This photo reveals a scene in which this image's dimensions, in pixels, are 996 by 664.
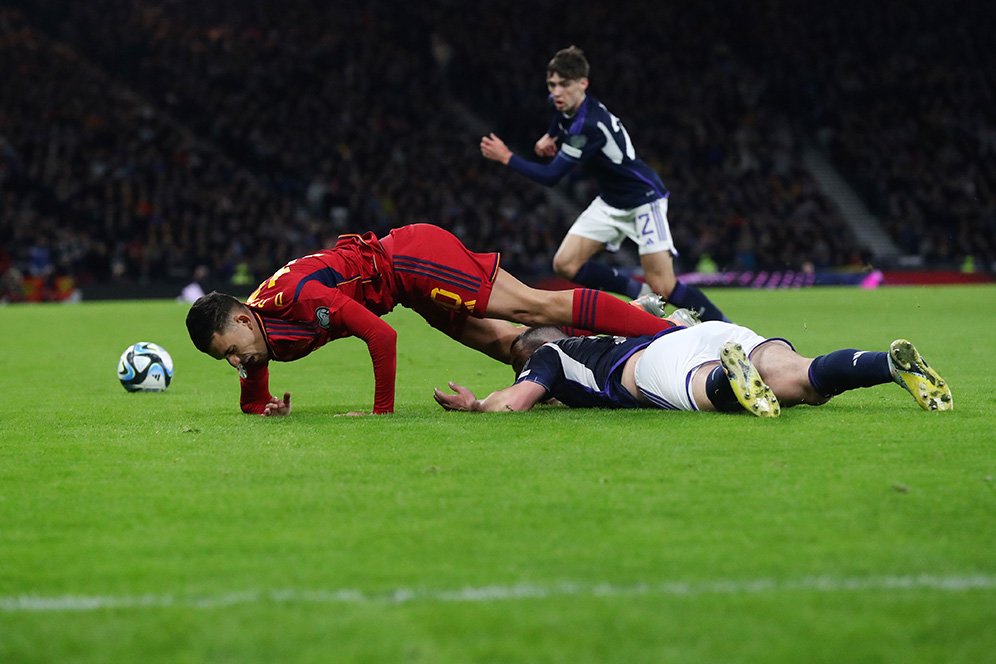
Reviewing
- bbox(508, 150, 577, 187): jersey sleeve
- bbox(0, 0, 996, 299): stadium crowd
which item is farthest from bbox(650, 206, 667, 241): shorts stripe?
bbox(0, 0, 996, 299): stadium crowd

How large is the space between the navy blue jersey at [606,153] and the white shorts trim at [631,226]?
6 cm

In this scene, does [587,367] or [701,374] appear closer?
[701,374]

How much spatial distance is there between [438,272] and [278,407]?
1.12 meters

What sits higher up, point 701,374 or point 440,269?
point 440,269

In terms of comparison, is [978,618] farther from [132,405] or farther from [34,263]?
[34,263]

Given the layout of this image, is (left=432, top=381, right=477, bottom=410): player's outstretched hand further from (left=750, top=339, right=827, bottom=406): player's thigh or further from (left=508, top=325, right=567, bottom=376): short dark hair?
(left=750, top=339, right=827, bottom=406): player's thigh

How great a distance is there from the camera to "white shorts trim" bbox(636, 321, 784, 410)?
5.96m

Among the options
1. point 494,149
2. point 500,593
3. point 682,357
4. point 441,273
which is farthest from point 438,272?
point 500,593

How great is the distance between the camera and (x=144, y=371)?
8.41 metres

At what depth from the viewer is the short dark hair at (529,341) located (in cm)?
692

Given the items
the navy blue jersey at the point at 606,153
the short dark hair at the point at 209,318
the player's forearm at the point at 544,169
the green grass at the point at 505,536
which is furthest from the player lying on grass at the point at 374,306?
the navy blue jersey at the point at 606,153

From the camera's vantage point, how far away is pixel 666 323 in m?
6.61

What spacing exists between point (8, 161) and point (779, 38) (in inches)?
831

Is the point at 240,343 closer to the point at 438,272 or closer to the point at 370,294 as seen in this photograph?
the point at 370,294
